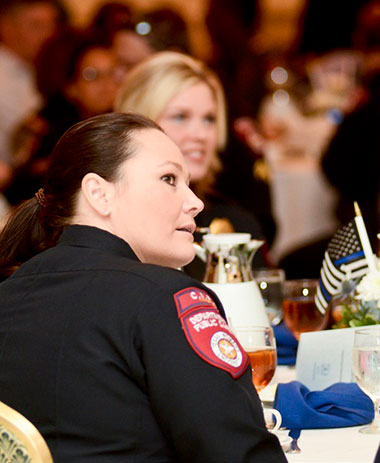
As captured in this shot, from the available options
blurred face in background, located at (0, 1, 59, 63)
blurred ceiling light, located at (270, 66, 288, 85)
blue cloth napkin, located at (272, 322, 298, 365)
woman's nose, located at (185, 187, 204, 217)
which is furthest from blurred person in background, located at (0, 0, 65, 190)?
woman's nose, located at (185, 187, 204, 217)

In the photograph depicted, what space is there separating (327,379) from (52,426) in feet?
2.14

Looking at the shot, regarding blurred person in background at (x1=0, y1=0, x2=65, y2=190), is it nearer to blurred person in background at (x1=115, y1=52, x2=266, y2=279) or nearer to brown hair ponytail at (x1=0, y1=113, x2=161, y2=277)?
blurred person in background at (x1=115, y1=52, x2=266, y2=279)

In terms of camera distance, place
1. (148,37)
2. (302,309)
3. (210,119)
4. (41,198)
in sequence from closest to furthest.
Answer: (41,198) → (302,309) → (210,119) → (148,37)

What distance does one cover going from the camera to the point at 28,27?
5242 millimetres

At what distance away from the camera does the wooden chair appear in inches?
41.4

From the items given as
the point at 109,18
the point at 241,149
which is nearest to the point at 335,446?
the point at 241,149

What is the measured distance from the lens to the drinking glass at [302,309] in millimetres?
1945

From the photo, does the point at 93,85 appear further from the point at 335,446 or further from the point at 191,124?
the point at 335,446

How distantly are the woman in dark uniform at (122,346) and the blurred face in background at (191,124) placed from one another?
1.51m

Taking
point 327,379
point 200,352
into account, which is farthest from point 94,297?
point 327,379

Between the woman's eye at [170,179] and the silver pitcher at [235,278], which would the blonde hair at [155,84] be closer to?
the silver pitcher at [235,278]

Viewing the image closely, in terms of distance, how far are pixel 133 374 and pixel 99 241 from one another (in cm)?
26

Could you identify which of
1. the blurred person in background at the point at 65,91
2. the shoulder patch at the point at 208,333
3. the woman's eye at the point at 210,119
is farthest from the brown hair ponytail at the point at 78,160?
the blurred person in background at the point at 65,91

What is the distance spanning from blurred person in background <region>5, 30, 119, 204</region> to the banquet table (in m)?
2.41
